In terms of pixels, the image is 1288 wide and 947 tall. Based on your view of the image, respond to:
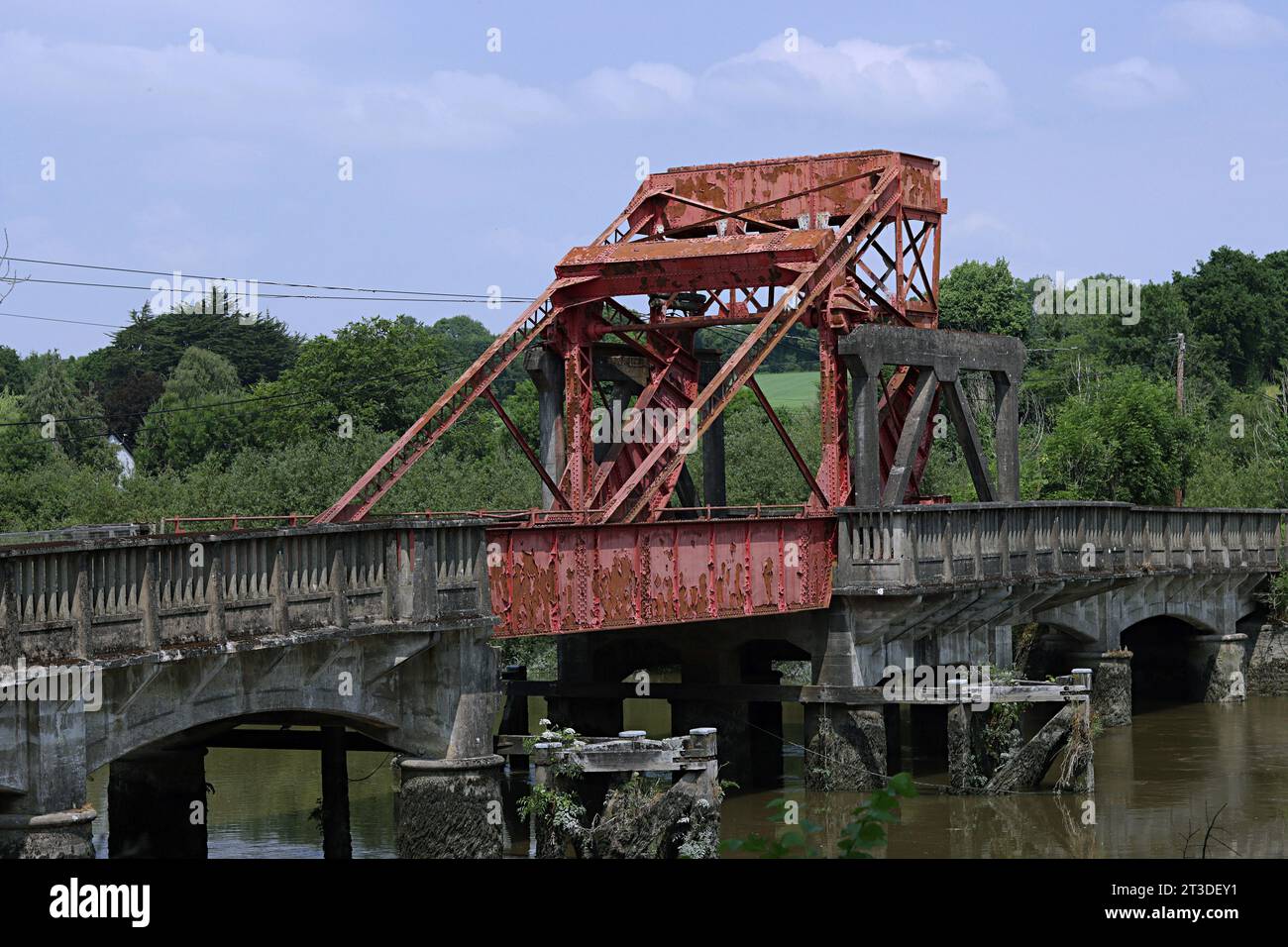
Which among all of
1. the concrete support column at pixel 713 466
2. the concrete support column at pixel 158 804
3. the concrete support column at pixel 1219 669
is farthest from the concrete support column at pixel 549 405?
the concrete support column at pixel 1219 669

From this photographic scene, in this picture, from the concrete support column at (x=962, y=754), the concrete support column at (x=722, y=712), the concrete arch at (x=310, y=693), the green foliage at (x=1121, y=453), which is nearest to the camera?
the concrete arch at (x=310, y=693)

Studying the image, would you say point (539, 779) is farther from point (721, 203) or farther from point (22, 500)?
point (22, 500)

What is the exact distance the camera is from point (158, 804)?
948 inches

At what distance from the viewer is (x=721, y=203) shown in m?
34.7

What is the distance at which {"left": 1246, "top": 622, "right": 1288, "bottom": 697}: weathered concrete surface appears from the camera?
44656mm

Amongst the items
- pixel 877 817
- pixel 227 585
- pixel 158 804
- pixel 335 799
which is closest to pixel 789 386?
pixel 335 799

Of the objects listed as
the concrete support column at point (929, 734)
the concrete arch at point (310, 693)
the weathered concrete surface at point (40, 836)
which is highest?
the concrete arch at point (310, 693)

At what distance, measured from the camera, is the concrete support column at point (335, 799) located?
25.9m

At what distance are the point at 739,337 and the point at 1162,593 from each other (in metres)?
50.4

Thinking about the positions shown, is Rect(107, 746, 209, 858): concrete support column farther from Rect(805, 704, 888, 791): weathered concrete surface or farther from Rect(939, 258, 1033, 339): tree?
Rect(939, 258, 1033, 339): tree

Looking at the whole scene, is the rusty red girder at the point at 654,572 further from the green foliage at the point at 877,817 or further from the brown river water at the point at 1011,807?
the green foliage at the point at 877,817

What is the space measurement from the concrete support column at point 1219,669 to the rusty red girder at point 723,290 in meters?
10.9

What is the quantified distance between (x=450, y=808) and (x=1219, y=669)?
2607 centimetres
